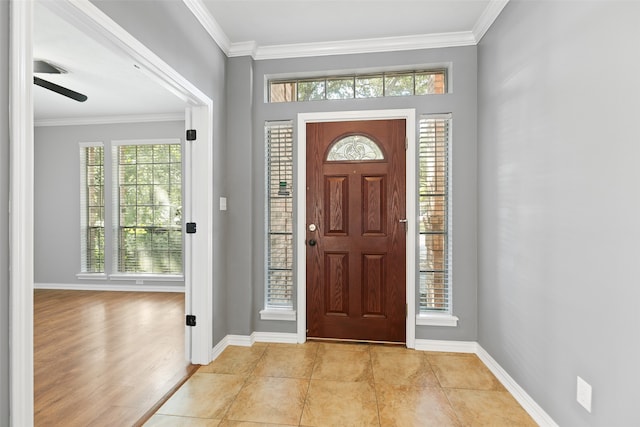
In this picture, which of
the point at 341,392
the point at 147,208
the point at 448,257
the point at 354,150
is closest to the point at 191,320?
Result: the point at 341,392

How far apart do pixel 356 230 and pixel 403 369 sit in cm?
120

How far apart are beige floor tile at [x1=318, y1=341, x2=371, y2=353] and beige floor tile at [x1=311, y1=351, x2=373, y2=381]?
59 mm

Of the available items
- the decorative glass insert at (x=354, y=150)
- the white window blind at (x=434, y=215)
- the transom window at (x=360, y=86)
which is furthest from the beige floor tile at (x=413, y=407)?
the transom window at (x=360, y=86)

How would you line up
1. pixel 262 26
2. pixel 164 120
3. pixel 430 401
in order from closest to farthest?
pixel 430 401 < pixel 262 26 < pixel 164 120

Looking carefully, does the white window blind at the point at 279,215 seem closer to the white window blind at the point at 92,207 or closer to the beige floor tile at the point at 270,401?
the beige floor tile at the point at 270,401

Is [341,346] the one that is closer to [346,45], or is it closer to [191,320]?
[191,320]

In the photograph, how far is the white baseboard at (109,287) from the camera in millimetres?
4918

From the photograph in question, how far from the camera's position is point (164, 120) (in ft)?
16.1

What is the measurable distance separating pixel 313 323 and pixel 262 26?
8.66ft

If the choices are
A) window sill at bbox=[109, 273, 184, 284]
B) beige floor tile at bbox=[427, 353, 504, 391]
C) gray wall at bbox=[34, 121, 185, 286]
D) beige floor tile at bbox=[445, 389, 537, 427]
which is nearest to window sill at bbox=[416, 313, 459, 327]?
beige floor tile at bbox=[427, 353, 504, 391]

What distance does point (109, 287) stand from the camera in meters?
4.99

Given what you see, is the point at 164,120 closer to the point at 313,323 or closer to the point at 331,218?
the point at 331,218

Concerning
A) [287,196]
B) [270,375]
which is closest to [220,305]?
[270,375]

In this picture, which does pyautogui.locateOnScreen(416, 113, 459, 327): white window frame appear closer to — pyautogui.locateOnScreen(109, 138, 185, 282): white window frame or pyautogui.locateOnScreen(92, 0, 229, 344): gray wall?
pyautogui.locateOnScreen(92, 0, 229, 344): gray wall
